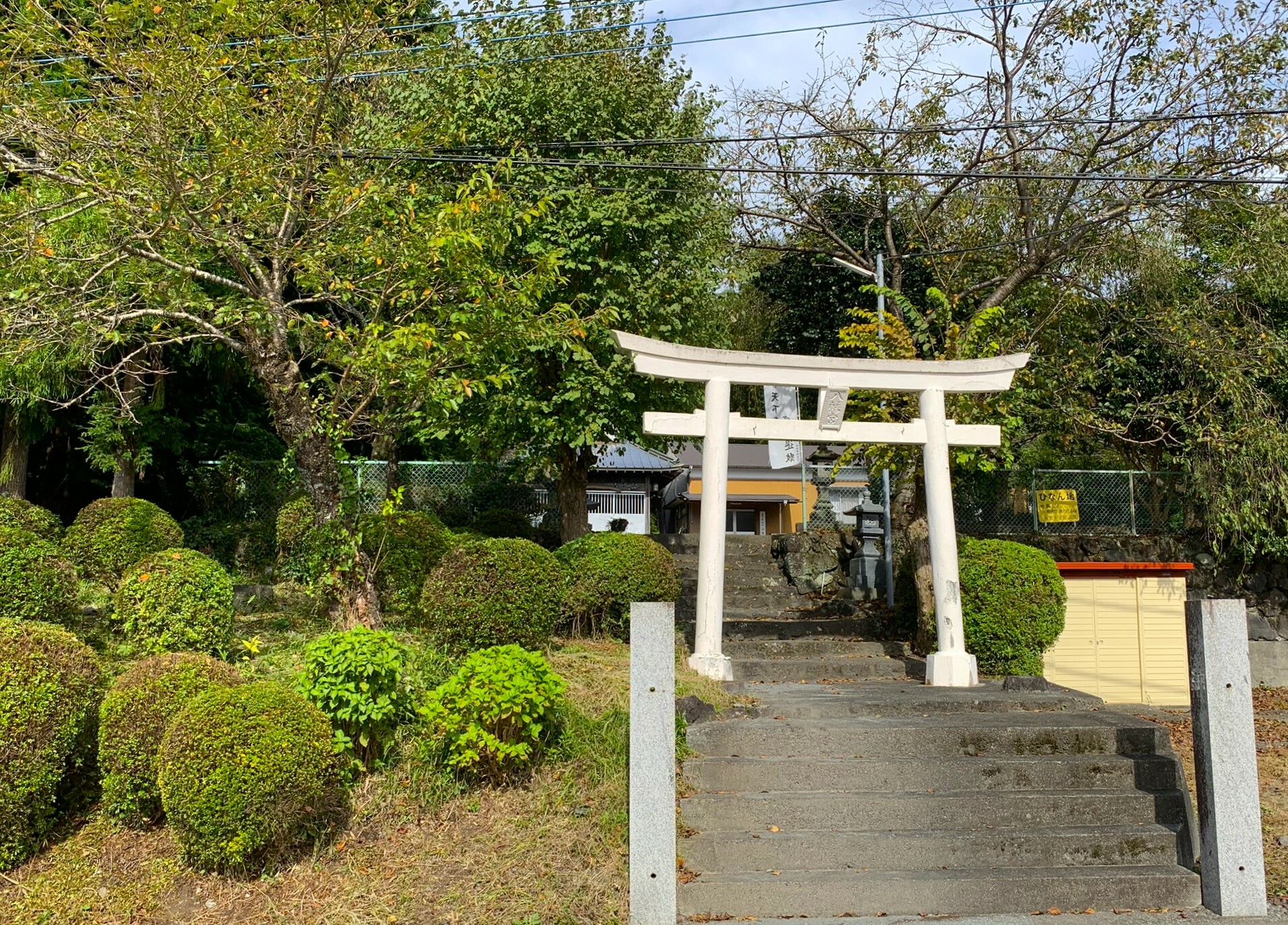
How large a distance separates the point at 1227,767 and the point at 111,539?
9.56 meters

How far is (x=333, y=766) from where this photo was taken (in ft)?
20.3

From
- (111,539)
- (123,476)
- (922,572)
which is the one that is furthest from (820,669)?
(123,476)

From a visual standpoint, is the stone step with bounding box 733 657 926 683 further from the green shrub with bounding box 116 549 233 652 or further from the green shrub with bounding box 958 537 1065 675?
the green shrub with bounding box 116 549 233 652

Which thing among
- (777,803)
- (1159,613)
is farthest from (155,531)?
(1159,613)

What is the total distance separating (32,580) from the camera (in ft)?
26.0

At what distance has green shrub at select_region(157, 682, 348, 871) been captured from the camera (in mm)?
5711

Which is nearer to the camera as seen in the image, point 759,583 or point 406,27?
point 406,27

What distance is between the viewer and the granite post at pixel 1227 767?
6105 mm

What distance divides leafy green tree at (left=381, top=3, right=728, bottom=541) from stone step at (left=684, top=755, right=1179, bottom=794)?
245 inches

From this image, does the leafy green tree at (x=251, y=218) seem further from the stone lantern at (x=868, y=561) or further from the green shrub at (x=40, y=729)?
the stone lantern at (x=868, y=561)

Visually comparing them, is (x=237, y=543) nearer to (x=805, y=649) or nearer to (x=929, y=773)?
(x=805, y=649)

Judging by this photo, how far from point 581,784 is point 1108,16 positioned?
1190 centimetres

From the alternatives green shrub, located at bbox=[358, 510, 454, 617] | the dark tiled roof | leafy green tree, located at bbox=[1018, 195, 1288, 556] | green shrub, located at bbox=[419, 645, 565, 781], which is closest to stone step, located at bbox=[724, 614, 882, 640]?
green shrub, located at bbox=[358, 510, 454, 617]

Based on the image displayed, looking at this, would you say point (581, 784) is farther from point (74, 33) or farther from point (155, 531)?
point (74, 33)
